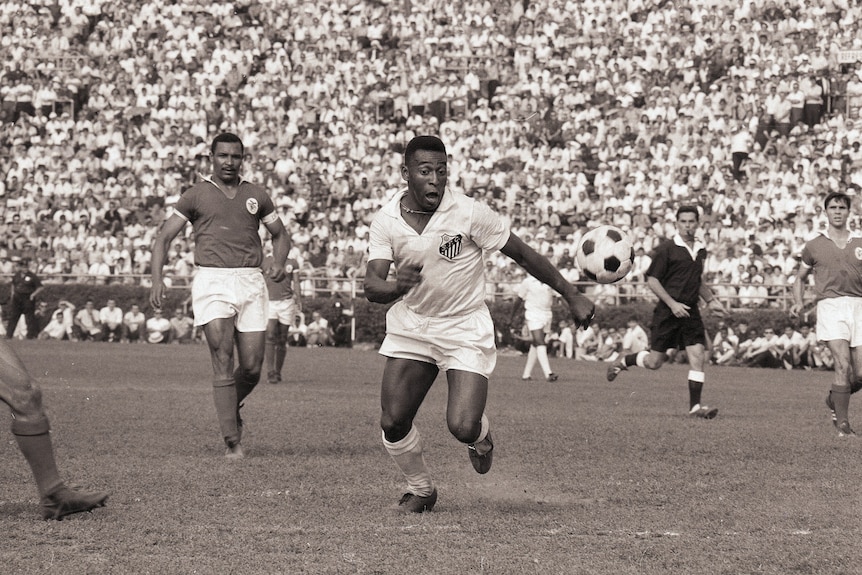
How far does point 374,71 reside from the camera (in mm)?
37469

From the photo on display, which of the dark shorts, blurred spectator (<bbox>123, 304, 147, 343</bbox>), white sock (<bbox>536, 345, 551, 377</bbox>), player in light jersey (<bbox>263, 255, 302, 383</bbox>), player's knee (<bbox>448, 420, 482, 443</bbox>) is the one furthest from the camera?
blurred spectator (<bbox>123, 304, 147, 343</bbox>)

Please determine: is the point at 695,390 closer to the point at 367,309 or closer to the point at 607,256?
the point at 607,256

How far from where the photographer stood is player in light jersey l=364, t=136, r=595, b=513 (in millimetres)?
7371

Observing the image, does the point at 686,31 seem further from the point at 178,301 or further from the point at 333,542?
the point at 333,542

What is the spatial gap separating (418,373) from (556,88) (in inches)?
1109

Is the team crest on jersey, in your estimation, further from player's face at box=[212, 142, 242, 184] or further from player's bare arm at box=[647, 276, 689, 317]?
player's bare arm at box=[647, 276, 689, 317]

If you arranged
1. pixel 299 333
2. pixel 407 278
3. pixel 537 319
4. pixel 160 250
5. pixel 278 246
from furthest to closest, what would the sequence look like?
pixel 299 333 → pixel 537 319 → pixel 278 246 → pixel 160 250 → pixel 407 278

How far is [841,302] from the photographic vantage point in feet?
40.3

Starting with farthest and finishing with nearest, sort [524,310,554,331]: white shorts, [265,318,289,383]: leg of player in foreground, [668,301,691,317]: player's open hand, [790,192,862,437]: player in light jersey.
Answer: [524,310,554,331]: white shorts
[265,318,289,383]: leg of player in foreground
[668,301,691,317]: player's open hand
[790,192,862,437]: player in light jersey

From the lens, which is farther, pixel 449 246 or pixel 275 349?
pixel 275 349

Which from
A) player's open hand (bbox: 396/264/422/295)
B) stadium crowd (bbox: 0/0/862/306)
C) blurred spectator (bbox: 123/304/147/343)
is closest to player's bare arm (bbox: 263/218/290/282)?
player's open hand (bbox: 396/264/422/295)

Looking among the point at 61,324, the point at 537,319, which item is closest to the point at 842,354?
the point at 537,319

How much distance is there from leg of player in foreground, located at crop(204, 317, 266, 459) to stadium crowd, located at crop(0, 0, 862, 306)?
17706 mm

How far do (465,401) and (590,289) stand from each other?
70.7ft
